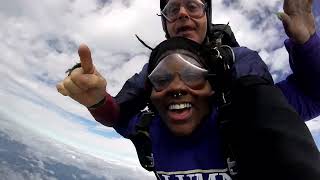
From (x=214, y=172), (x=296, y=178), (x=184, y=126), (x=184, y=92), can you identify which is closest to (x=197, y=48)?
(x=184, y=92)

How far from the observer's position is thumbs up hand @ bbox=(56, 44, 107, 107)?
1895 millimetres

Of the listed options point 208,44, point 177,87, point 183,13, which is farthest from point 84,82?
point 183,13

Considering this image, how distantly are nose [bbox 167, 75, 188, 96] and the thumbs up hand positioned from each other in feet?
1.48

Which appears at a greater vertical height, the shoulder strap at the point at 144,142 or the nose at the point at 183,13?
the nose at the point at 183,13

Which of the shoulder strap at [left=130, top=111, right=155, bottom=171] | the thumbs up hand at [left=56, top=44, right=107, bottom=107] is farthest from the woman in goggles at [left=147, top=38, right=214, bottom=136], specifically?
the thumbs up hand at [left=56, top=44, right=107, bottom=107]

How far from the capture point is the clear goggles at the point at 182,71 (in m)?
2.04

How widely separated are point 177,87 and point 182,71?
0.11 m

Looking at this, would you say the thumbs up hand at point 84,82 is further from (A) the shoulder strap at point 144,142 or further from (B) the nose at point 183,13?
(B) the nose at point 183,13

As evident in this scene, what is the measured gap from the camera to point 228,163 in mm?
1869

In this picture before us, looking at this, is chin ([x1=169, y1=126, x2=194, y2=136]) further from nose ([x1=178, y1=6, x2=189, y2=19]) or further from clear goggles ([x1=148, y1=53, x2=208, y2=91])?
nose ([x1=178, y1=6, x2=189, y2=19])

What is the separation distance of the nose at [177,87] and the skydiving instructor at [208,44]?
Result: 378 mm

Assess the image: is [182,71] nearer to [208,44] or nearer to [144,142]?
[208,44]

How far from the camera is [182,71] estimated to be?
204 cm

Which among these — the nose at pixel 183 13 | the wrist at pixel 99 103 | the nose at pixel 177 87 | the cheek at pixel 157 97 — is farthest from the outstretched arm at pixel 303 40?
the wrist at pixel 99 103
